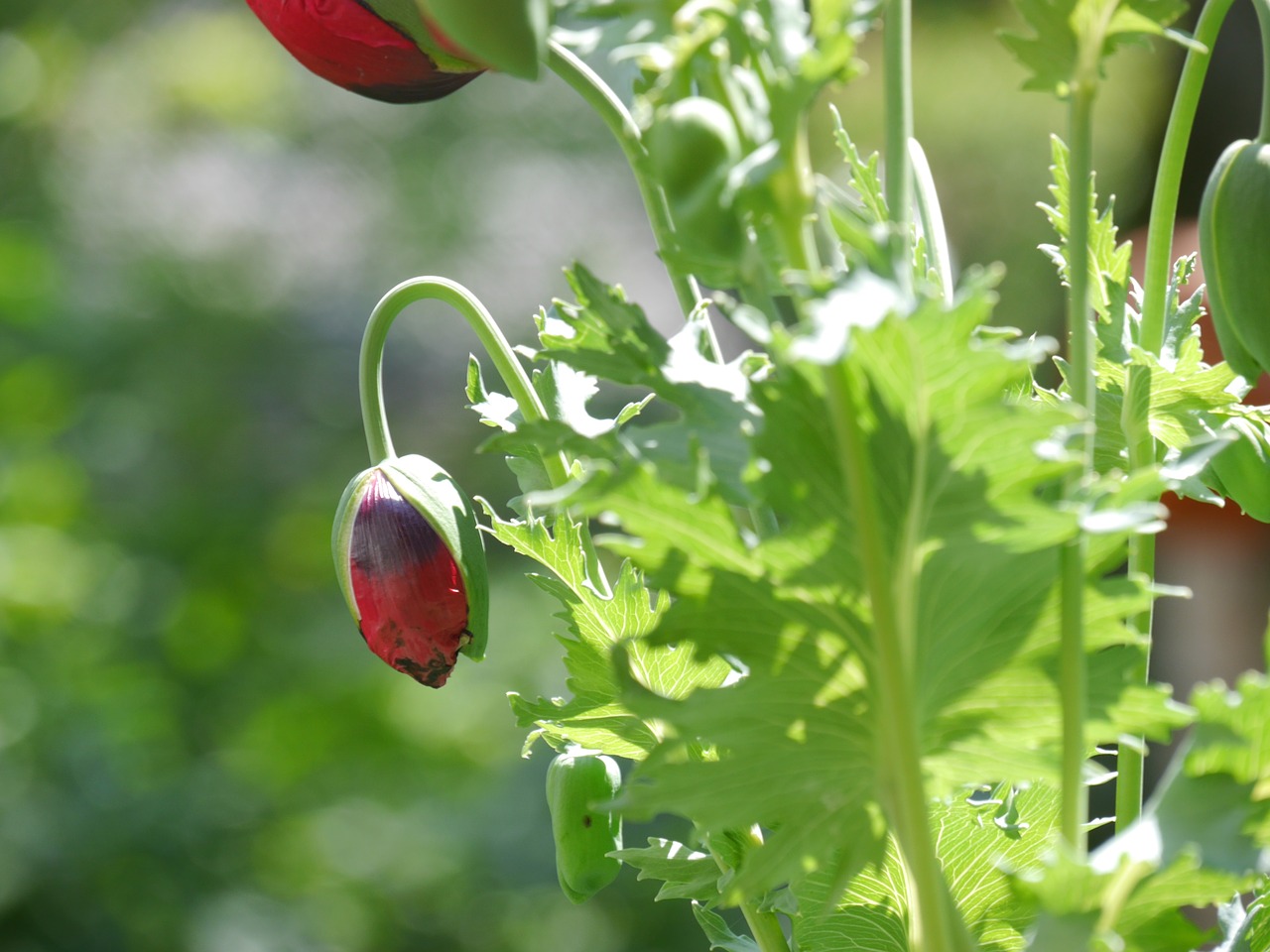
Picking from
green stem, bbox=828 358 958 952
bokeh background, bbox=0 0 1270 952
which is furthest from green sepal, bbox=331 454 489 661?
bokeh background, bbox=0 0 1270 952

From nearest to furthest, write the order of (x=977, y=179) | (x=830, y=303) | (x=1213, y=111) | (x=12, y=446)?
1. (x=830, y=303)
2. (x=12, y=446)
3. (x=1213, y=111)
4. (x=977, y=179)

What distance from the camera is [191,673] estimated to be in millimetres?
1944

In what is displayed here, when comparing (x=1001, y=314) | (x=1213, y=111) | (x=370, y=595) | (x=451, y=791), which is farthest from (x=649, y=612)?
(x=1213, y=111)

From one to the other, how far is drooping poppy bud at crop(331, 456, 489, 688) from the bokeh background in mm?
1465

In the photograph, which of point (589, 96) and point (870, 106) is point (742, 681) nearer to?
point (589, 96)

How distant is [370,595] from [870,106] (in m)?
2.01

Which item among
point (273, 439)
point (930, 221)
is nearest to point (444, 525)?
point (930, 221)

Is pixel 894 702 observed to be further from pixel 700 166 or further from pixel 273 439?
pixel 273 439

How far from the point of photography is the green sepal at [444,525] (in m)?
0.29

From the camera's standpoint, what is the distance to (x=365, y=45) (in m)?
0.25

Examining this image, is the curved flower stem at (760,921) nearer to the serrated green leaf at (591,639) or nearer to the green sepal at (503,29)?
the serrated green leaf at (591,639)

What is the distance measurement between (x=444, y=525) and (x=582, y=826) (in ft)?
0.28

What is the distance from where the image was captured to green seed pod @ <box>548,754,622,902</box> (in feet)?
1.05

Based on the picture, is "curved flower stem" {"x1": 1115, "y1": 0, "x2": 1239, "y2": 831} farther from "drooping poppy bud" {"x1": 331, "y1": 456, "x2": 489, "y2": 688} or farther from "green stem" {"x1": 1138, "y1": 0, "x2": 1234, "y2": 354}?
"drooping poppy bud" {"x1": 331, "y1": 456, "x2": 489, "y2": 688}
